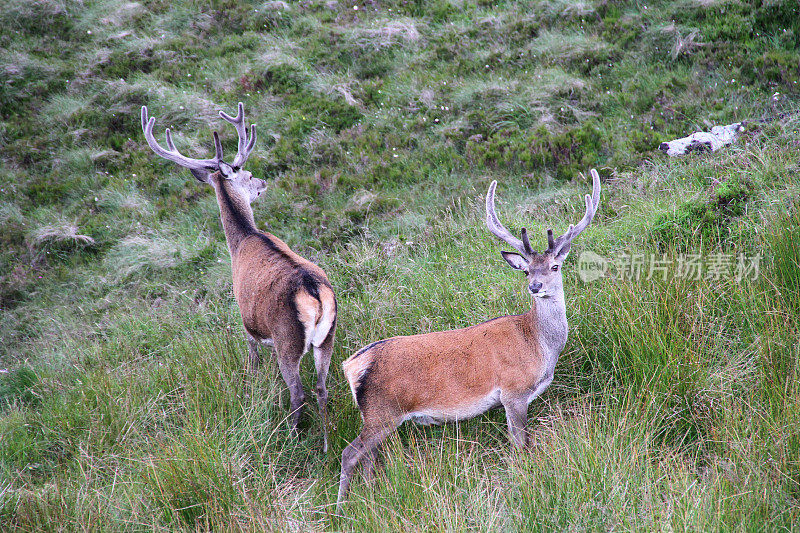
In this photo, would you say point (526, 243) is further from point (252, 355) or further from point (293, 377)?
point (252, 355)

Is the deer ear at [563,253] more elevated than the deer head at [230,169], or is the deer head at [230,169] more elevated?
the deer ear at [563,253]

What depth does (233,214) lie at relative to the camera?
273 inches

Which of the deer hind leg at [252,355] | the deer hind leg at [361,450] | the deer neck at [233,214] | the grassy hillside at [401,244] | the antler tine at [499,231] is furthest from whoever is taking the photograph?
the deer neck at [233,214]

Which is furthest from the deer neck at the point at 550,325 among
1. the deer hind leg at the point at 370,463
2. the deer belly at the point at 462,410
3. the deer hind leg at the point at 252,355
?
the deer hind leg at the point at 252,355

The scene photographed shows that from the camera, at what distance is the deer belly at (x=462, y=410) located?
4.80 m

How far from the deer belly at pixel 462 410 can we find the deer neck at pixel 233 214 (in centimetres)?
294

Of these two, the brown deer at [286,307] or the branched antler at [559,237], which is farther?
the brown deer at [286,307]


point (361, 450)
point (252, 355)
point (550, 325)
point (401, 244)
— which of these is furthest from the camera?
point (401, 244)

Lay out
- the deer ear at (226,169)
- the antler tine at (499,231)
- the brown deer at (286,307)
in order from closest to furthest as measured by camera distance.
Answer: the antler tine at (499,231), the brown deer at (286,307), the deer ear at (226,169)

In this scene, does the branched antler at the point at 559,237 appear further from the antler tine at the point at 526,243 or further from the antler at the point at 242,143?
the antler at the point at 242,143

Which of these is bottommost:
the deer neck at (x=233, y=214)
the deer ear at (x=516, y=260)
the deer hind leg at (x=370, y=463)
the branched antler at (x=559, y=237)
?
the deer hind leg at (x=370, y=463)

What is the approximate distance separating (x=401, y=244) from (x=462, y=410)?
11.6 ft

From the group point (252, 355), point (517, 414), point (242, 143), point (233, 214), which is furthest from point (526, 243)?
point (242, 143)

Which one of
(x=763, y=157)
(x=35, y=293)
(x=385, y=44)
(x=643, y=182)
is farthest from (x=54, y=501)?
(x=385, y=44)
